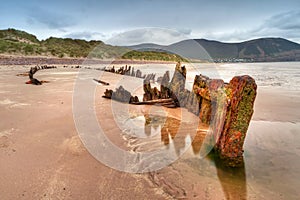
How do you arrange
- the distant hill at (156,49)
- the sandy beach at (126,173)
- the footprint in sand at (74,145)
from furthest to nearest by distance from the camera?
1. the distant hill at (156,49)
2. the footprint in sand at (74,145)
3. the sandy beach at (126,173)

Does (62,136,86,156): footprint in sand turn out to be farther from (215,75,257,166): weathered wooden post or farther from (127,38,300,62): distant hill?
(127,38,300,62): distant hill

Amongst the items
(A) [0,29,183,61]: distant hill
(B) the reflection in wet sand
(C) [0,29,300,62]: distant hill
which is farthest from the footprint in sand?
(A) [0,29,183,61]: distant hill

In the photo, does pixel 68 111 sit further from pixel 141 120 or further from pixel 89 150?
pixel 89 150

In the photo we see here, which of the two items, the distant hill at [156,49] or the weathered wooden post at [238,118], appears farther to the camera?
the distant hill at [156,49]

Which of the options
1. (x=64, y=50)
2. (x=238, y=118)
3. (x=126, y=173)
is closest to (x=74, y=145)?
(x=126, y=173)

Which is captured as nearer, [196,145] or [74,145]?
[74,145]

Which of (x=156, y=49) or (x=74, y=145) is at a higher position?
(x=156, y=49)

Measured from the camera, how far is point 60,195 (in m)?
2.67

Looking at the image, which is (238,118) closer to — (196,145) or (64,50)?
(196,145)

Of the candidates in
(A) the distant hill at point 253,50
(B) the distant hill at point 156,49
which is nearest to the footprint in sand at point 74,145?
(B) the distant hill at point 156,49

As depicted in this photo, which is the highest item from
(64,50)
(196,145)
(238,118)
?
(64,50)

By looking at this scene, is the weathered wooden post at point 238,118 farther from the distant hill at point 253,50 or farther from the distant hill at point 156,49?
the distant hill at point 253,50

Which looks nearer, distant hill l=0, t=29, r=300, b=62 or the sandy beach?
the sandy beach

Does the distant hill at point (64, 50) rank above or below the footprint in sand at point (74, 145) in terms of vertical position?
above
